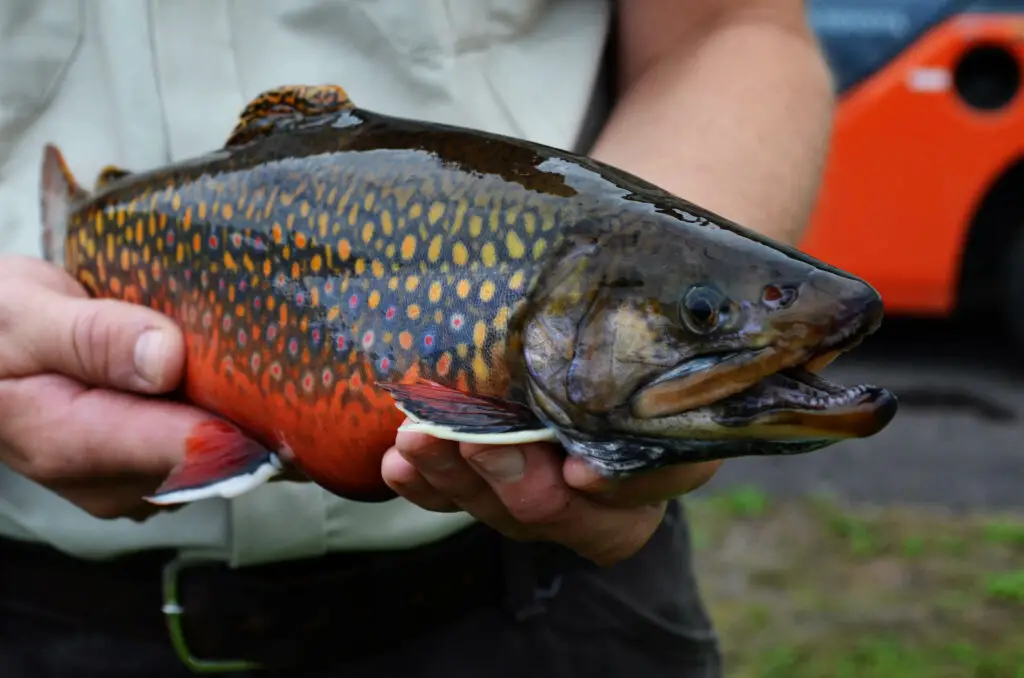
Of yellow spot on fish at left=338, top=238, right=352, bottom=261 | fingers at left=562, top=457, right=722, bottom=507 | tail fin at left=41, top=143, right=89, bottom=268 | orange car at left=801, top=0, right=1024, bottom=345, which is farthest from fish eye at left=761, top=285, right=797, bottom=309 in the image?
orange car at left=801, top=0, right=1024, bottom=345

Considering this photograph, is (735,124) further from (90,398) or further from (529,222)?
(90,398)

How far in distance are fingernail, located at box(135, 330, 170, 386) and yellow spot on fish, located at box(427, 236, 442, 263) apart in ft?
1.36

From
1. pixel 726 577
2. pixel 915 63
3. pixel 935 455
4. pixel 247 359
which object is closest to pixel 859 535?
pixel 726 577

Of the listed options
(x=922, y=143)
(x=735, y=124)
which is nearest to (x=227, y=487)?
(x=735, y=124)

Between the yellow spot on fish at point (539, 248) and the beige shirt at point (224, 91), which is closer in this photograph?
the yellow spot on fish at point (539, 248)

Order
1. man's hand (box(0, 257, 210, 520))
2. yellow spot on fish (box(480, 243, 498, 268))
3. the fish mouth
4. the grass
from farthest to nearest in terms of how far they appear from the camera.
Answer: the grass, man's hand (box(0, 257, 210, 520)), yellow spot on fish (box(480, 243, 498, 268)), the fish mouth

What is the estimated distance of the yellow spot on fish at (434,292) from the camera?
4.66ft

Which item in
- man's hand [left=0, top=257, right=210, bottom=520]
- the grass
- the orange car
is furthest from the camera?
the orange car

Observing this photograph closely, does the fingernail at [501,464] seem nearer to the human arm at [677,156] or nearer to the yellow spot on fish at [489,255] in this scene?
the human arm at [677,156]

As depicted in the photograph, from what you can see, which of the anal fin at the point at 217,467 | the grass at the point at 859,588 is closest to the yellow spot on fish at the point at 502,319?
the anal fin at the point at 217,467

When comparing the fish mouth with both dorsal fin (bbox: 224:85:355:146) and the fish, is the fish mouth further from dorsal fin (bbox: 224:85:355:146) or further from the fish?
dorsal fin (bbox: 224:85:355:146)

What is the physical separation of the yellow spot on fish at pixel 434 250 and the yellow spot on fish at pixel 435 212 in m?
0.02

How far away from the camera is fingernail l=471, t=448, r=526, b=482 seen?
129 cm

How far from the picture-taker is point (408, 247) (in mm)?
1460
